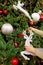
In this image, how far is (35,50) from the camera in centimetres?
114

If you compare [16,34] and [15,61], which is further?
[16,34]

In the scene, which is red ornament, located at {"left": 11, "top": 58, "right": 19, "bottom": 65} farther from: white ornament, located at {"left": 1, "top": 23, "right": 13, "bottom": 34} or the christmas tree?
white ornament, located at {"left": 1, "top": 23, "right": 13, "bottom": 34}

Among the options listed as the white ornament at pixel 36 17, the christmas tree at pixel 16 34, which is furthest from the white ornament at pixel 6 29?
the white ornament at pixel 36 17

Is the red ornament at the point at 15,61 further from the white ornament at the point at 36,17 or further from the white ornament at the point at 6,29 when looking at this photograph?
the white ornament at the point at 36,17

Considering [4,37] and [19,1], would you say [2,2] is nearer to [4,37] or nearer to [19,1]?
[19,1]

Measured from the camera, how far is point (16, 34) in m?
1.37

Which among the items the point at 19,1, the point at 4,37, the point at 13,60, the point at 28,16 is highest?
the point at 19,1

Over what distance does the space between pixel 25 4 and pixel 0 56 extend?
1.66ft

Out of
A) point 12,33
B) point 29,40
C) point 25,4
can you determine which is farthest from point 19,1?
point 29,40

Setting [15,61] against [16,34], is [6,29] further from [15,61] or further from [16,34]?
[15,61]

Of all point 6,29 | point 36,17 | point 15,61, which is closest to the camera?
point 15,61

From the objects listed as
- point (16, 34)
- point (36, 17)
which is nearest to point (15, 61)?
point (16, 34)

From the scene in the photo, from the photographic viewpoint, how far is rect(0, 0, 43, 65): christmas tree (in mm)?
1204

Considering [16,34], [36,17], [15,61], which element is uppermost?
[36,17]
